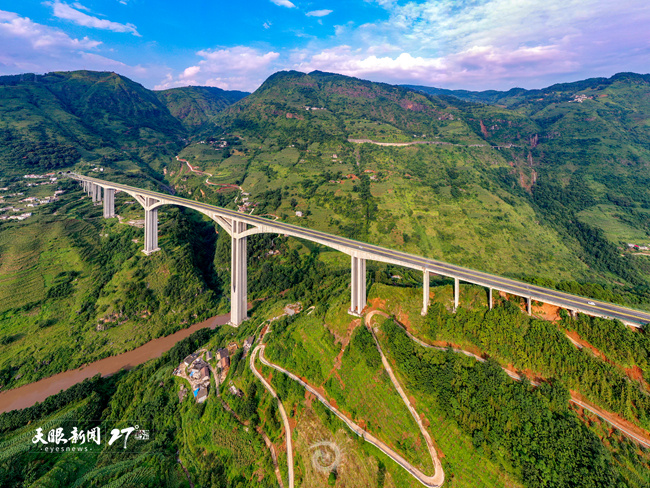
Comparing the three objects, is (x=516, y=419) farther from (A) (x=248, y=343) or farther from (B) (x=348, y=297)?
(A) (x=248, y=343)

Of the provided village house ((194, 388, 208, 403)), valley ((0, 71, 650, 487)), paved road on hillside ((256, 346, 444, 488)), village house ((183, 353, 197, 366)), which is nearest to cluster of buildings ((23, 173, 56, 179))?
valley ((0, 71, 650, 487))

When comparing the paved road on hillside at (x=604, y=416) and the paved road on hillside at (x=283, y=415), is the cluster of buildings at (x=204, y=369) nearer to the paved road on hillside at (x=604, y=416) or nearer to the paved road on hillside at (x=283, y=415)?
the paved road on hillside at (x=283, y=415)

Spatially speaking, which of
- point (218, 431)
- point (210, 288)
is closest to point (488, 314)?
point (218, 431)

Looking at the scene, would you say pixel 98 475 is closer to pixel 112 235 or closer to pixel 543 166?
pixel 112 235

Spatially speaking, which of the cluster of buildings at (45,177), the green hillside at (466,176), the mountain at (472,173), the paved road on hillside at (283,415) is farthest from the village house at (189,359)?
the cluster of buildings at (45,177)

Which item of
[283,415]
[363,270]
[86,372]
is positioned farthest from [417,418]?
[86,372]

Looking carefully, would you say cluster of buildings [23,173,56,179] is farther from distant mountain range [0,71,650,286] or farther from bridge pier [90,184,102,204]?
bridge pier [90,184,102,204]
